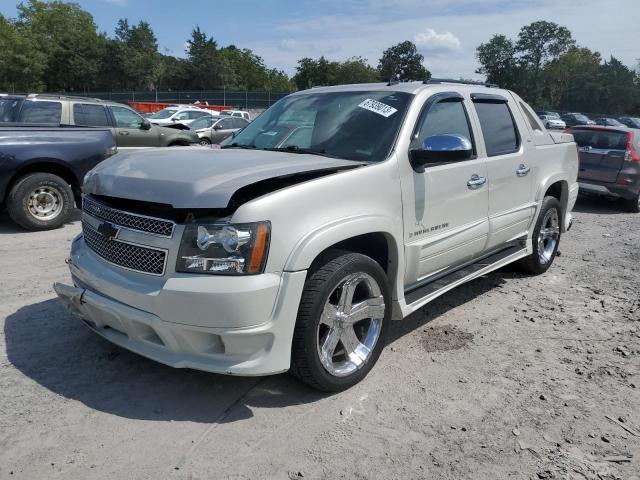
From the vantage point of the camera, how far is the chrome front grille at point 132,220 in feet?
9.47

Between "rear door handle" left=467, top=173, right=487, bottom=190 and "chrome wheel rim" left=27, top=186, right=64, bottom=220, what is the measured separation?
556 centimetres

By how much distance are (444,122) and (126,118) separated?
8945 millimetres

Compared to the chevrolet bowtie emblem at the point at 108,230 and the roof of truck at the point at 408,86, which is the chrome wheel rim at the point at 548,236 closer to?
the roof of truck at the point at 408,86

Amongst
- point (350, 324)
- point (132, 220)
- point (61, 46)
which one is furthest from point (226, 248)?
point (61, 46)

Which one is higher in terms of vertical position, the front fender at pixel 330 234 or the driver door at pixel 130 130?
the driver door at pixel 130 130

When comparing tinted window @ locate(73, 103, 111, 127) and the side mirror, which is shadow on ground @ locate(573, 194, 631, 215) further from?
tinted window @ locate(73, 103, 111, 127)

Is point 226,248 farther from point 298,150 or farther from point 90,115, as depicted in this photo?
point 90,115

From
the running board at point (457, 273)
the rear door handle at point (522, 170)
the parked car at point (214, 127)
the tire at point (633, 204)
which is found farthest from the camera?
the parked car at point (214, 127)

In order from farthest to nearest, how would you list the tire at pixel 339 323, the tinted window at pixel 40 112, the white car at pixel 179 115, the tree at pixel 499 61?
the tree at pixel 499 61 → the white car at pixel 179 115 → the tinted window at pixel 40 112 → the tire at pixel 339 323

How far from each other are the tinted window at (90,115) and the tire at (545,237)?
8.22 metres

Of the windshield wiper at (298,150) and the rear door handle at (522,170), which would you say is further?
the rear door handle at (522,170)

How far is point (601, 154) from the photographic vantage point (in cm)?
1036

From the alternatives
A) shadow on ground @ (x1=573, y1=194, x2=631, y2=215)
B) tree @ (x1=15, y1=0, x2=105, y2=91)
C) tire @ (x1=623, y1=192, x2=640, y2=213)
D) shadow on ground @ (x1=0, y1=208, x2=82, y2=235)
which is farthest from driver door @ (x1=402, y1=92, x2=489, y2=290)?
tree @ (x1=15, y1=0, x2=105, y2=91)

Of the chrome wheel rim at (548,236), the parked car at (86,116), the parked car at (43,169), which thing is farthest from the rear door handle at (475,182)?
the parked car at (86,116)
